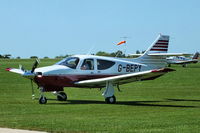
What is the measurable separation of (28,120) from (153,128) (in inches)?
151

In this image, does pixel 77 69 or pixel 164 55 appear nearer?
pixel 77 69

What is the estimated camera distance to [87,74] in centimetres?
2223

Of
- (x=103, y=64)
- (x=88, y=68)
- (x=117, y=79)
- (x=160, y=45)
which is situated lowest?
(x=117, y=79)

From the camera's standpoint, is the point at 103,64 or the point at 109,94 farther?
the point at 103,64

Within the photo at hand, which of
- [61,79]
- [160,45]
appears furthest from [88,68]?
[160,45]

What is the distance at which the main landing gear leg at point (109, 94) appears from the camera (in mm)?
21438

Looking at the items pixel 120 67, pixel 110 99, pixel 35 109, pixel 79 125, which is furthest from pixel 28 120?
pixel 120 67

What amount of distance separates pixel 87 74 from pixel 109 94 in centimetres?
148

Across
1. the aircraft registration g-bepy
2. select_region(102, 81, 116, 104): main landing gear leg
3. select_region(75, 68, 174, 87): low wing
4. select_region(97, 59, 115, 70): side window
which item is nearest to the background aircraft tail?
the aircraft registration g-bepy

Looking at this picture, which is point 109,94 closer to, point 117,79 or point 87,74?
point 117,79

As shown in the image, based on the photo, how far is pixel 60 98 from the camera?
23.1 m

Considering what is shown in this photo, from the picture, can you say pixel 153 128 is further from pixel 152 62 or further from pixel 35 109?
pixel 152 62

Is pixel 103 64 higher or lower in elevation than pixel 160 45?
lower

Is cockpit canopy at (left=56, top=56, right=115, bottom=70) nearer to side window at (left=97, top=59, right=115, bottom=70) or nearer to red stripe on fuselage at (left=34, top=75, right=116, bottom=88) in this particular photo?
side window at (left=97, top=59, right=115, bottom=70)
